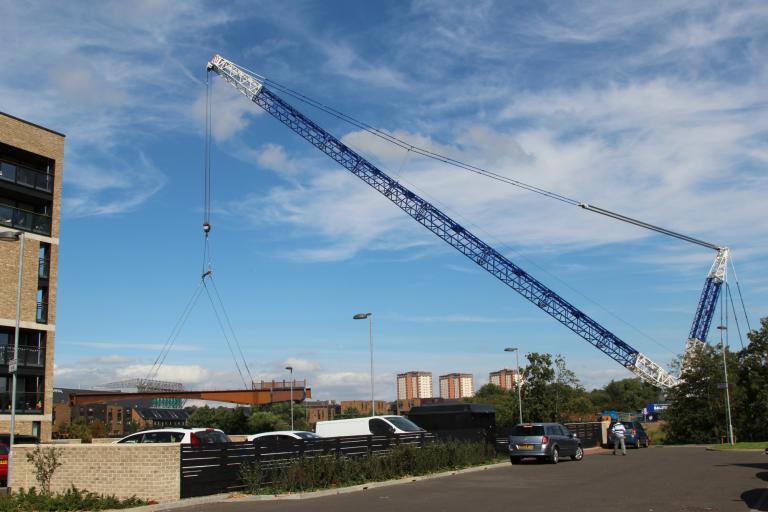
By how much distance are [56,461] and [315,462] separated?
6.23m

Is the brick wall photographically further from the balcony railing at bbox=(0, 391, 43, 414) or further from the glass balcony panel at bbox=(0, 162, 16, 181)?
the glass balcony panel at bbox=(0, 162, 16, 181)

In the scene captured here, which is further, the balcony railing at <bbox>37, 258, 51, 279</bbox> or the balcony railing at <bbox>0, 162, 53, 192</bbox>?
the balcony railing at <bbox>37, 258, 51, 279</bbox>

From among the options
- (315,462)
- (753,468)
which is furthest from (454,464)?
(753,468)

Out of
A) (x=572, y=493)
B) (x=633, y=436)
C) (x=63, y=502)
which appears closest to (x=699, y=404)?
(x=633, y=436)

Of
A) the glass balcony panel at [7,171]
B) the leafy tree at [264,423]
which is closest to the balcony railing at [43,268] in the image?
the glass balcony panel at [7,171]

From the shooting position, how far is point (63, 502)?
16.0m

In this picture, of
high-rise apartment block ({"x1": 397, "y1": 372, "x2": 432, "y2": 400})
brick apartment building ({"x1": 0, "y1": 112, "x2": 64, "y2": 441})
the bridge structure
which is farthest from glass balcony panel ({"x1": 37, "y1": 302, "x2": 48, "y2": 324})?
high-rise apartment block ({"x1": 397, "y1": 372, "x2": 432, "y2": 400})

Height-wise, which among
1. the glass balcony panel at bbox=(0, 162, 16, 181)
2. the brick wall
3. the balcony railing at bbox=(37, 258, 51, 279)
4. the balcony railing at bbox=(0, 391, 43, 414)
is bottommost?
the brick wall

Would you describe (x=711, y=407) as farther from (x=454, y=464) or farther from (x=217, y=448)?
(x=217, y=448)

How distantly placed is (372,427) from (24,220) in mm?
22460

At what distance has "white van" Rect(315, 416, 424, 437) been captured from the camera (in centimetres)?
2731

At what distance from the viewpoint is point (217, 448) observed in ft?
60.4

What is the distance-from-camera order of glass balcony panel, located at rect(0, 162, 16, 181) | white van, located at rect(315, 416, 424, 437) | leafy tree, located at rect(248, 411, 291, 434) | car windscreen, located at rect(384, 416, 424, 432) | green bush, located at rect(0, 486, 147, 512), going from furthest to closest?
leafy tree, located at rect(248, 411, 291, 434) < glass balcony panel, located at rect(0, 162, 16, 181) < car windscreen, located at rect(384, 416, 424, 432) < white van, located at rect(315, 416, 424, 437) < green bush, located at rect(0, 486, 147, 512)

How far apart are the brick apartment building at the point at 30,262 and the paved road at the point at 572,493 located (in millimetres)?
24499
